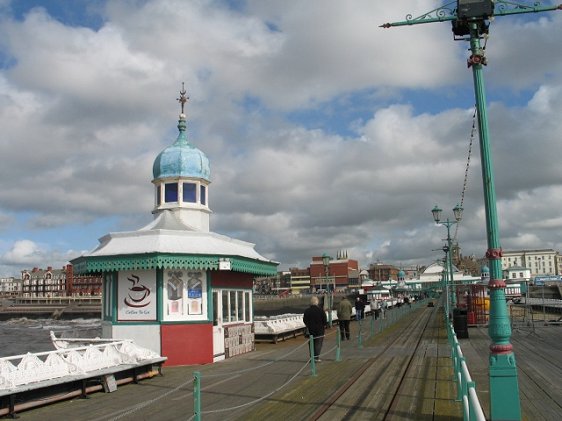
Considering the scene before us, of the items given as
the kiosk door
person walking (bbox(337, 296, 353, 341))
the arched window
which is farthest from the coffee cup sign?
person walking (bbox(337, 296, 353, 341))

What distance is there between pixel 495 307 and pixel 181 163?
1421 centimetres

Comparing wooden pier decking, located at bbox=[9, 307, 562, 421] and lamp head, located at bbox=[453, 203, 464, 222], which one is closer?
wooden pier decking, located at bbox=[9, 307, 562, 421]

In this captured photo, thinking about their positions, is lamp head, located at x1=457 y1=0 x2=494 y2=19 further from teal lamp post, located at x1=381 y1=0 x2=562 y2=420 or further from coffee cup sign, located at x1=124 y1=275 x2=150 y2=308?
coffee cup sign, located at x1=124 y1=275 x2=150 y2=308

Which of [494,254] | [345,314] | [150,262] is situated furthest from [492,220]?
[345,314]

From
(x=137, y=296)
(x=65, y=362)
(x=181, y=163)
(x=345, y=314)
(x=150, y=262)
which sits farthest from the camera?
(x=345, y=314)

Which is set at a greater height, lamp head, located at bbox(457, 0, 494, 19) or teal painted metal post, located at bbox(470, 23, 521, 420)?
lamp head, located at bbox(457, 0, 494, 19)

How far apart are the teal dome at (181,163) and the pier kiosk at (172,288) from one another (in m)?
2.03

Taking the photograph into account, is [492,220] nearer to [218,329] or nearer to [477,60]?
[477,60]

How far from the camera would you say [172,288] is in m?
16.0

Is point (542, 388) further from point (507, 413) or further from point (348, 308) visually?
point (348, 308)

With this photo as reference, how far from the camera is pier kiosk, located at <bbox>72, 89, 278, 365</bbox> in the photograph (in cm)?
1566

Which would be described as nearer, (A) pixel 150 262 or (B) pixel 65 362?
(B) pixel 65 362

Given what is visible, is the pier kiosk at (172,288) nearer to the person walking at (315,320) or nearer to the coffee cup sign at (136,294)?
the coffee cup sign at (136,294)

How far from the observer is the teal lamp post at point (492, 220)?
24.4 ft
